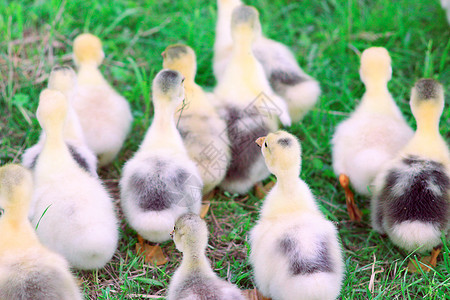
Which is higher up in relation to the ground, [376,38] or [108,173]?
[376,38]

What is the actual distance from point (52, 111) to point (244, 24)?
143 cm

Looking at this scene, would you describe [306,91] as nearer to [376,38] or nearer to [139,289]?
[376,38]

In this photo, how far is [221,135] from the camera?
381 cm

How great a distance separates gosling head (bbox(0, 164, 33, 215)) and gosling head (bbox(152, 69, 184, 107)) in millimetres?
947

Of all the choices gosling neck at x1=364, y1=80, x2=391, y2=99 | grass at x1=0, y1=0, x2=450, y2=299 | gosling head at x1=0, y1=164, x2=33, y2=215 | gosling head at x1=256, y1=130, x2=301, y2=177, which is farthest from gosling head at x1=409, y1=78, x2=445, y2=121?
gosling head at x1=0, y1=164, x2=33, y2=215

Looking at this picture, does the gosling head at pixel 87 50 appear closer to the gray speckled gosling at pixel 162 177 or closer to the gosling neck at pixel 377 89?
the gray speckled gosling at pixel 162 177

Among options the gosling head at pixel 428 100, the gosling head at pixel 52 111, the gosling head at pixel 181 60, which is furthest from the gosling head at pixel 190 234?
the gosling head at pixel 428 100

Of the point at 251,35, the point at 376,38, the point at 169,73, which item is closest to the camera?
the point at 169,73

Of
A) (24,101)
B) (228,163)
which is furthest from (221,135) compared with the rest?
(24,101)

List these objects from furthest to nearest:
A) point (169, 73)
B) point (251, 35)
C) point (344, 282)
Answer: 1. point (251, 35)
2. point (169, 73)
3. point (344, 282)

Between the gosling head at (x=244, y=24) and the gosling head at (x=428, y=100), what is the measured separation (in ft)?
3.85

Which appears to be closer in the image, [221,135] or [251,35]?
[221,135]

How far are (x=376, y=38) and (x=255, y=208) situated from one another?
1998mm

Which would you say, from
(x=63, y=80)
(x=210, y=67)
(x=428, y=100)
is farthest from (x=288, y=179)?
(x=210, y=67)
